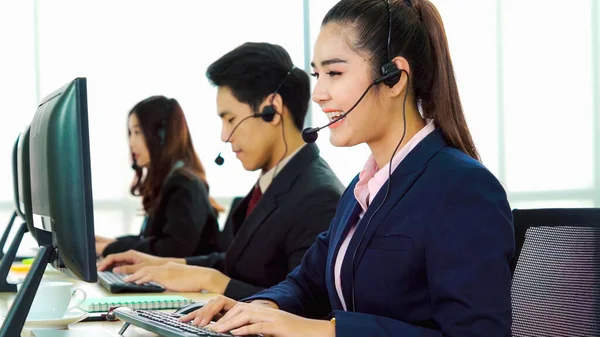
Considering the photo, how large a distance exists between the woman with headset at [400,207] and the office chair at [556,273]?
214 mm

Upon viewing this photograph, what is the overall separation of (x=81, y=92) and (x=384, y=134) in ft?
1.84

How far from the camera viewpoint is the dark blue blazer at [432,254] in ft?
3.69

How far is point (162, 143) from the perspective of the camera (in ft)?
11.0

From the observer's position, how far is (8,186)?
4707 millimetres

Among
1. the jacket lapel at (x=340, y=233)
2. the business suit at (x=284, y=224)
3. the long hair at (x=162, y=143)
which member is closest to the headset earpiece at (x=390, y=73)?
the jacket lapel at (x=340, y=233)

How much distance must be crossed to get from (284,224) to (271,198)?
10cm

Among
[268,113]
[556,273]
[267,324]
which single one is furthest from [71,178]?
[268,113]

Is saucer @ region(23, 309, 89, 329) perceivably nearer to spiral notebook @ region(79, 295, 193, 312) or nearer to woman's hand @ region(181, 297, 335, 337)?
spiral notebook @ region(79, 295, 193, 312)

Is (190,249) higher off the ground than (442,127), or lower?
lower

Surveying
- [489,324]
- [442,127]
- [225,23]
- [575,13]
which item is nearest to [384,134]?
[442,127]

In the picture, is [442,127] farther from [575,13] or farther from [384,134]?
[575,13]

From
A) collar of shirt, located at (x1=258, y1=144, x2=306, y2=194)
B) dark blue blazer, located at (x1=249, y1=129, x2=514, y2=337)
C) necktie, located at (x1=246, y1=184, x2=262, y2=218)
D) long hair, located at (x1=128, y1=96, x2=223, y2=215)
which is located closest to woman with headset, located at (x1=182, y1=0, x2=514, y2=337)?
dark blue blazer, located at (x1=249, y1=129, x2=514, y2=337)

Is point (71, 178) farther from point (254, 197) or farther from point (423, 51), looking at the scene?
point (254, 197)

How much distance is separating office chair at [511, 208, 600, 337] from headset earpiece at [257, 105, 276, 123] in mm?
972
